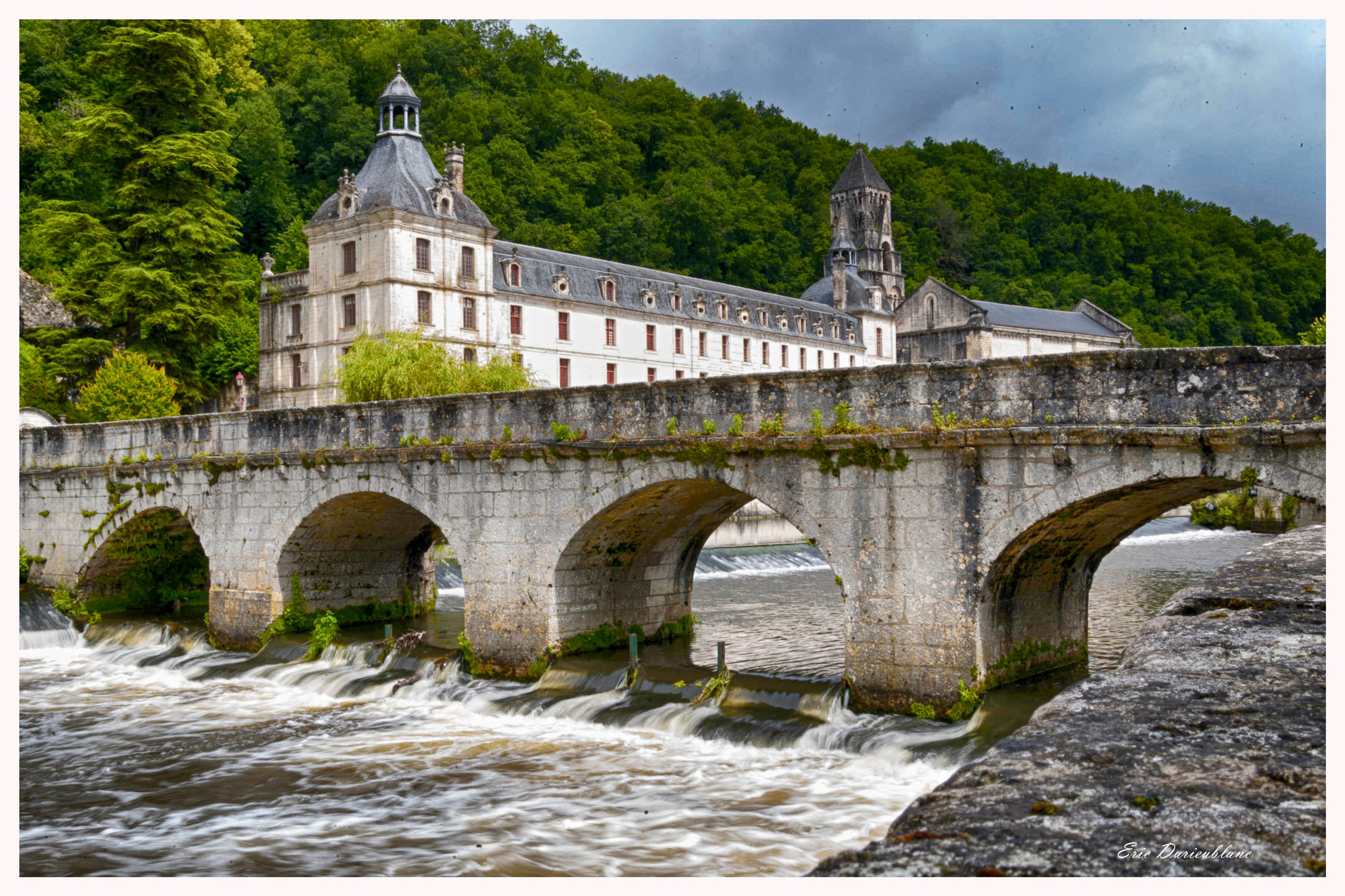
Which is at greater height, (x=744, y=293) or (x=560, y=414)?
(x=744, y=293)

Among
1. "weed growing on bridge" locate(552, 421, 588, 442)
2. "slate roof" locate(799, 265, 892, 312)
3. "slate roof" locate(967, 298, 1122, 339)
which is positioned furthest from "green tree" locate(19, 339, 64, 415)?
"slate roof" locate(967, 298, 1122, 339)

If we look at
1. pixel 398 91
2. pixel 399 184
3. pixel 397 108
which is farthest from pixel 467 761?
pixel 398 91

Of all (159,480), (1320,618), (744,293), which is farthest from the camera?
(744,293)

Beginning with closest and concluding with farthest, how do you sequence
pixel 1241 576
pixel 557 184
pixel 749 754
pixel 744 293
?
pixel 1241 576
pixel 749 754
pixel 744 293
pixel 557 184

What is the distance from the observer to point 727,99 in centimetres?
9138

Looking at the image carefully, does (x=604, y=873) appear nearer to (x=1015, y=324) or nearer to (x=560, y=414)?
(x=560, y=414)

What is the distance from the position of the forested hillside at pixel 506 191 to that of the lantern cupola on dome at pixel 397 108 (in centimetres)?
607

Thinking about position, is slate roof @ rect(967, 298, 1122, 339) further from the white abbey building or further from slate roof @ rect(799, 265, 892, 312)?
the white abbey building

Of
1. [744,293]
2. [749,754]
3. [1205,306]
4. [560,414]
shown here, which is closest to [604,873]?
[749,754]

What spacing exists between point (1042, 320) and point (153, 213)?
5403cm

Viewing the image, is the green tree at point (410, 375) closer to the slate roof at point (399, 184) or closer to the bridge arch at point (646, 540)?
the bridge arch at point (646, 540)

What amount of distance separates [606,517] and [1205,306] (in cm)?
8173

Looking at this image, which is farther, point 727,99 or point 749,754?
point 727,99

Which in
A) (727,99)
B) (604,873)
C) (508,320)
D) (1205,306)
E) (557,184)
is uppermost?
(727,99)
